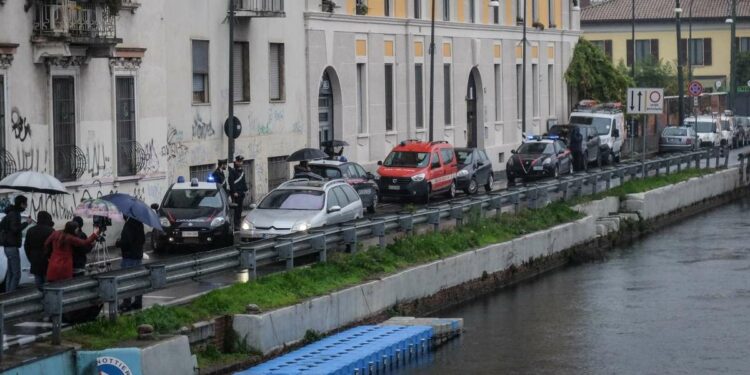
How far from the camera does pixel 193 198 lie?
34250 millimetres

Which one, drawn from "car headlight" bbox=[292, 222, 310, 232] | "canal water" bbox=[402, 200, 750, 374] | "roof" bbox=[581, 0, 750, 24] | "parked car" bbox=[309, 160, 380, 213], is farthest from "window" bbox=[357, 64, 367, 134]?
"roof" bbox=[581, 0, 750, 24]

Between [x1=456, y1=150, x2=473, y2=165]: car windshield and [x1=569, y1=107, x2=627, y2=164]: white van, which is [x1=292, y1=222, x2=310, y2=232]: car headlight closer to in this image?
[x1=456, y1=150, x2=473, y2=165]: car windshield

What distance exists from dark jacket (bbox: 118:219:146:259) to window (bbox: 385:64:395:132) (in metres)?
33.1

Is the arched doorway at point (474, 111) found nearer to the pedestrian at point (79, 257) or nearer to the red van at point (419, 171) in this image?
the red van at point (419, 171)

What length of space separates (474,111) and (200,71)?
2405 centimetres

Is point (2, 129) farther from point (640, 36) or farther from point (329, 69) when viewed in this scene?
point (640, 36)

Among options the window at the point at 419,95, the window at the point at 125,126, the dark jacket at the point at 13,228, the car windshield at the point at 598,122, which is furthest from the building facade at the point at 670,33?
the dark jacket at the point at 13,228

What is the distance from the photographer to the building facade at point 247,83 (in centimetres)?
3425

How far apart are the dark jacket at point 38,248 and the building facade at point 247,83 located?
1138 cm

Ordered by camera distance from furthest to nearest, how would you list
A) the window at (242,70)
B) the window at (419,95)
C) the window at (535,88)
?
1. the window at (535,88)
2. the window at (419,95)
3. the window at (242,70)

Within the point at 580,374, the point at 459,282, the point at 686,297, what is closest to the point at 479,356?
the point at 580,374

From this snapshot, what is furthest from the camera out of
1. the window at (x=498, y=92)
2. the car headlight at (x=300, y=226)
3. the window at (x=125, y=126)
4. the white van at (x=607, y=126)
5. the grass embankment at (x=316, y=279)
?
the window at (x=498, y=92)

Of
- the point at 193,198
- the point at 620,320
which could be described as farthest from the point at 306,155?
the point at 620,320

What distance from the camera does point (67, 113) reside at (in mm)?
35312
